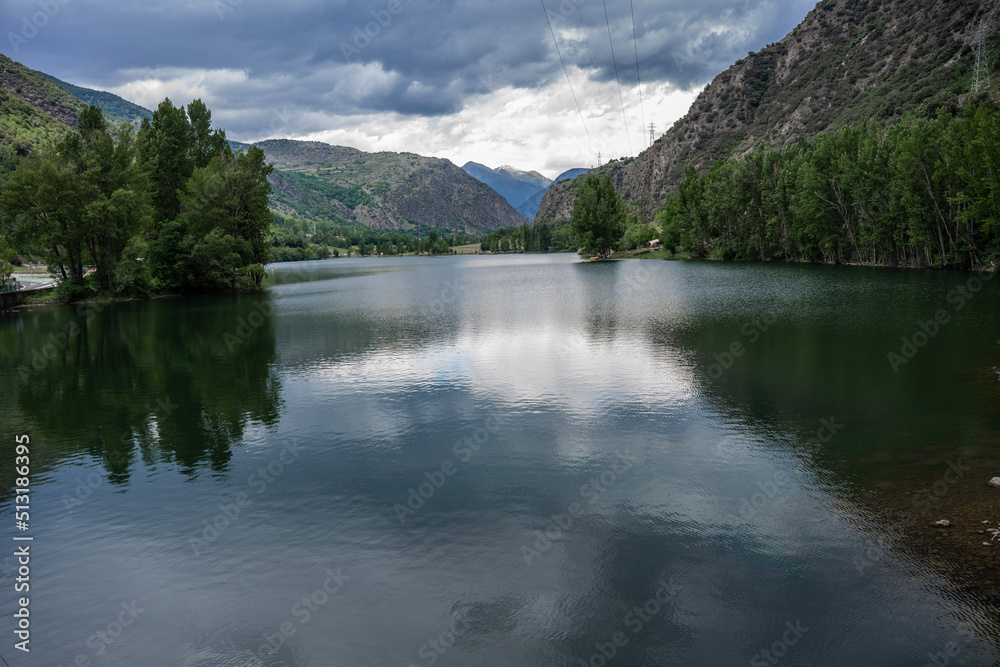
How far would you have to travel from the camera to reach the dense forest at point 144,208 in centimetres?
6091

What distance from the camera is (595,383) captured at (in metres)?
23.5

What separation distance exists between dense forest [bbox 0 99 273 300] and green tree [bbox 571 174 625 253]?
250 feet

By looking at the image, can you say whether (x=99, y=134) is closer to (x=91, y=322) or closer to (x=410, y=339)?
(x=91, y=322)

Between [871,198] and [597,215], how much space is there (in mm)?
67132

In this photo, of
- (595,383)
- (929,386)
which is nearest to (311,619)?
(595,383)

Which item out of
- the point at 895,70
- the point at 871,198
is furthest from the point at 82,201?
the point at 895,70

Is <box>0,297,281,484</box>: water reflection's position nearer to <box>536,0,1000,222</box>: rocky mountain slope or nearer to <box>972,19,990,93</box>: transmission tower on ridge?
<box>536,0,1000,222</box>: rocky mountain slope

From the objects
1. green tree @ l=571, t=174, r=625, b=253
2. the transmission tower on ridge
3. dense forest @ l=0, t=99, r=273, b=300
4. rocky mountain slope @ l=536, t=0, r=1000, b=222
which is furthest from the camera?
green tree @ l=571, t=174, r=625, b=253

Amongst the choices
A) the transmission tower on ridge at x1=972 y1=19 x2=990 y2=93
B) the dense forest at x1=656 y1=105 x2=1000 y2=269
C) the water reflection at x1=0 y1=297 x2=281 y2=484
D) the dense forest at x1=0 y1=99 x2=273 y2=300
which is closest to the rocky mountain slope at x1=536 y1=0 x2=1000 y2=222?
the transmission tower on ridge at x1=972 y1=19 x2=990 y2=93

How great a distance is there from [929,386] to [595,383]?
12533 millimetres

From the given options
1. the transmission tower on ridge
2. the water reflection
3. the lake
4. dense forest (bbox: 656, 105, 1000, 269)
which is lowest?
the lake

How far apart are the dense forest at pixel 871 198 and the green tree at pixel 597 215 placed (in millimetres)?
22589

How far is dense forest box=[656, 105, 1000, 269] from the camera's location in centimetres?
5538

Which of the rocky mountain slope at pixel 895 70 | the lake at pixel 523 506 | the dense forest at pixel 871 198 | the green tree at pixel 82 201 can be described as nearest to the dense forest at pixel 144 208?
the green tree at pixel 82 201
